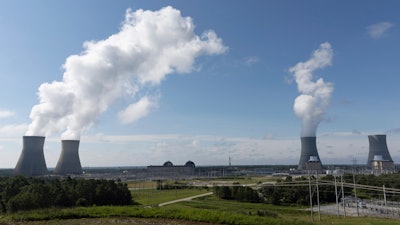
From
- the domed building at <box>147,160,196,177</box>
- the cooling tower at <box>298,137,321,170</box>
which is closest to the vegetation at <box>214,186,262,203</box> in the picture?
the cooling tower at <box>298,137,321,170</box>

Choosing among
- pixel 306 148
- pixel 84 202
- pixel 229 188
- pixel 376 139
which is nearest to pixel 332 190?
pixel 229 188

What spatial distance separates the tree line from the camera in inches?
964

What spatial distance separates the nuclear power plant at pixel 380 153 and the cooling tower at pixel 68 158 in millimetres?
68167

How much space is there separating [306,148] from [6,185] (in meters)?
65.2

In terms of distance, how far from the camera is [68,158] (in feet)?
204

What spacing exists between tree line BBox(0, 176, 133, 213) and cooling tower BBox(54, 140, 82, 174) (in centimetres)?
2822

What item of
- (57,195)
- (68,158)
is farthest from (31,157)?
(57,195)

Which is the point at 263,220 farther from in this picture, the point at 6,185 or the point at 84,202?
the point at 6,185

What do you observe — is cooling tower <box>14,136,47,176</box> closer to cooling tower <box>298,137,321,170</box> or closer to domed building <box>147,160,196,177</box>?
domed building <box>147,160,196,177</box>

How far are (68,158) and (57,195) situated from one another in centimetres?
3885

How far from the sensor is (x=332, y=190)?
3997 cm

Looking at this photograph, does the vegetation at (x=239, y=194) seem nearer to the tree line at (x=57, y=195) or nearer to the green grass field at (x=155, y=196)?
the green grass field at (x=155, y=196)

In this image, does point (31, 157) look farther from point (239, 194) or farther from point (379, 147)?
point (379, 147)

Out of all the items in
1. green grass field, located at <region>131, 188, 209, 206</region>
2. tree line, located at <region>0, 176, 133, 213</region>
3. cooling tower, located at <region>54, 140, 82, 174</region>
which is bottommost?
green grass field, located at <region>131, 188, 209, 206</region>
